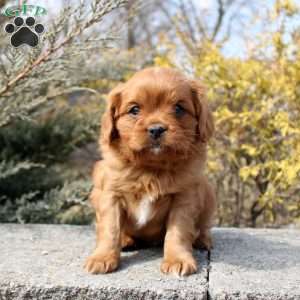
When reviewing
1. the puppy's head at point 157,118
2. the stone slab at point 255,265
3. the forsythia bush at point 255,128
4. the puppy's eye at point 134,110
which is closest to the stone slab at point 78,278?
the stone slab at point 255,265

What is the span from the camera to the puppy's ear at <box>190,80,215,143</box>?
10.3 ft

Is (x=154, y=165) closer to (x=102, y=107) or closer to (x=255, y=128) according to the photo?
(x=255, y=128)

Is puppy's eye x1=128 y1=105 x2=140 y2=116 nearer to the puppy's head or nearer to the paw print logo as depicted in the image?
the puppy's head

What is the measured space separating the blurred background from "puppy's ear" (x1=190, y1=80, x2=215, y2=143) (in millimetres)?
1118

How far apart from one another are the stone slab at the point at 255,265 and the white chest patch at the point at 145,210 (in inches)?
19.5

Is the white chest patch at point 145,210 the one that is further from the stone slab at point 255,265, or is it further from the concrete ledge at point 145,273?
the stone slab at point 255,265

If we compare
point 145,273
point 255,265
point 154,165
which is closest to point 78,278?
point 145,273

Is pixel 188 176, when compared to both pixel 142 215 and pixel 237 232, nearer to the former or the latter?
pixel 142 215

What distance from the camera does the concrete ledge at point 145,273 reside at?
8.97 feet

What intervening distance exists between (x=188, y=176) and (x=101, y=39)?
159cm

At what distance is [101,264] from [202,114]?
109 centimetres

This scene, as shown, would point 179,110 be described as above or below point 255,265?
above

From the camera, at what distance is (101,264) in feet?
9.57

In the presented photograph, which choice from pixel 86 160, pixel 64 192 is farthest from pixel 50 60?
pixel 86 160
